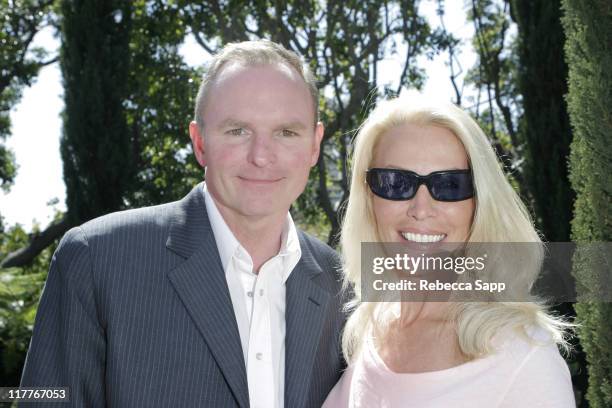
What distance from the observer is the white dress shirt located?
105 inches

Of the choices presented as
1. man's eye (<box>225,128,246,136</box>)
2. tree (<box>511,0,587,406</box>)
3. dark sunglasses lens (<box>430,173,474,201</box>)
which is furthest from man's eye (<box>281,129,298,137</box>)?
tree (<box>511,0,587,406</box>)

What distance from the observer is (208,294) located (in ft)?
8.71

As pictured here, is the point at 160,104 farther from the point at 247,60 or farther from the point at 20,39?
the point at 247,60

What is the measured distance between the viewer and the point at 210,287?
267cm

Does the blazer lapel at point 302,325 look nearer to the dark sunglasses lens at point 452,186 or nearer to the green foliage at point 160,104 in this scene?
the dark sunglasses lens at point 452,186

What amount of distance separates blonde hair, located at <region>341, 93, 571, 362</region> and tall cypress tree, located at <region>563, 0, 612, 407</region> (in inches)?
70.2

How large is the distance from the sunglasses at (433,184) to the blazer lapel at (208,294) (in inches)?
28.9

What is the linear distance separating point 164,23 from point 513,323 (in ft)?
28.5

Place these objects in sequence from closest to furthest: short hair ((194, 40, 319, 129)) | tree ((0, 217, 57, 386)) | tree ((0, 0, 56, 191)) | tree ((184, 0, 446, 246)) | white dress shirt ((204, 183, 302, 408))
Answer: white dress shirt ((204, 183, 302, 408)) < short hair ((194, 40, 319, 129)) < tree ((0, 217, 57, 386)) < tree ((184, 0, 446, 246)) < tree ((0, 0, 56, 191))

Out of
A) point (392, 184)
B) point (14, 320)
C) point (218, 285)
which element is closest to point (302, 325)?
point (218, 285)

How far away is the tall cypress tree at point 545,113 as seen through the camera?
25.0 feet

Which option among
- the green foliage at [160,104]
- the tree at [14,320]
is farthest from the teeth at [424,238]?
the green foliage at [160,104]

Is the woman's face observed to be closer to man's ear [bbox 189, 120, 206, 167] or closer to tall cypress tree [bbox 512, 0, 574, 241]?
man's ear [bbox 189, 120, 206, 167]

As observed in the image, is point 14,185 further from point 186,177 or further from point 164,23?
point 164,23
